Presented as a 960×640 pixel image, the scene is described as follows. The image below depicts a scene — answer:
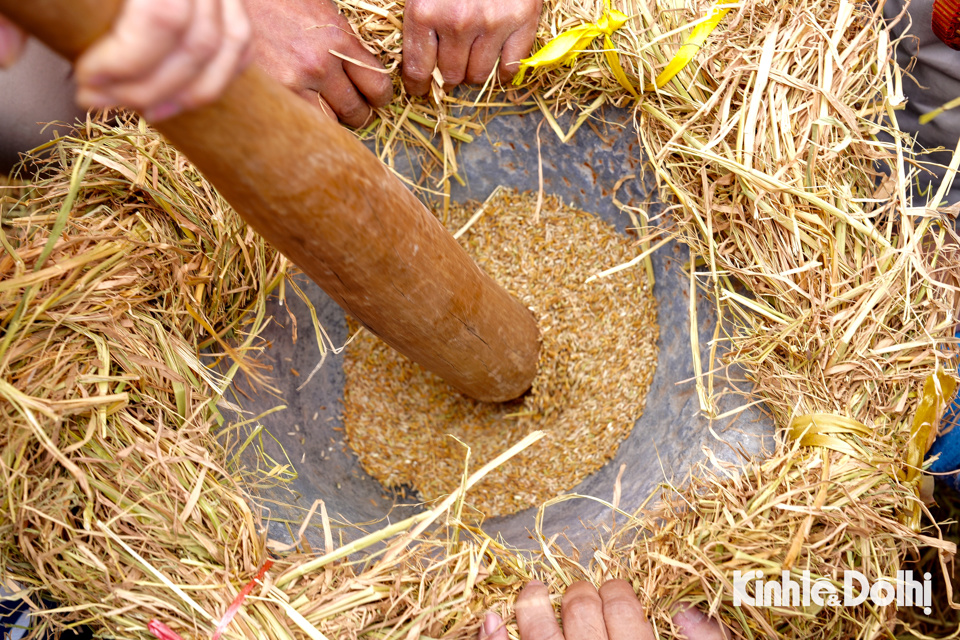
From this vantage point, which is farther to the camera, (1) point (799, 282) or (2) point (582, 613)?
(1) point (799, 282)

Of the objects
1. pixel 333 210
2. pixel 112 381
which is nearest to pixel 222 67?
pixel 333 210

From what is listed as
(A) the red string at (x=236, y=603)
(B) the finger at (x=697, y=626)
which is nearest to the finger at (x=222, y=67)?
(A) the red string at (x=236, y=603)

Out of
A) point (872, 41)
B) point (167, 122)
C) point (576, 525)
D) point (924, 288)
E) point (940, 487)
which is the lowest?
point (940, 487)

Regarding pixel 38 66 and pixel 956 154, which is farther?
pixel 38 66

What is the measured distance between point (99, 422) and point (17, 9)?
37.6 inches

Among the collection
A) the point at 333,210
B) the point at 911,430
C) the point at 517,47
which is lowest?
the point at 911,430

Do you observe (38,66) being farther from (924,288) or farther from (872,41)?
(924,288)

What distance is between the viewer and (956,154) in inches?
59.5

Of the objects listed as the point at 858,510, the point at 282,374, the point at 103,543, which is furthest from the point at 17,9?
the point at 858,510

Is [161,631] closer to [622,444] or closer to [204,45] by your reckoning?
[204,45]

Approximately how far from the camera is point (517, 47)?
1.63 meters

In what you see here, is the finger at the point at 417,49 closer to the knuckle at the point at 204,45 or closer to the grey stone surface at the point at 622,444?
the grey stone surface at the point at 622,444

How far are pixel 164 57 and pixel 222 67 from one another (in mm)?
59

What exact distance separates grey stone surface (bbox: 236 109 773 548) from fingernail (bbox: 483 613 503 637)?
1.15 ft
